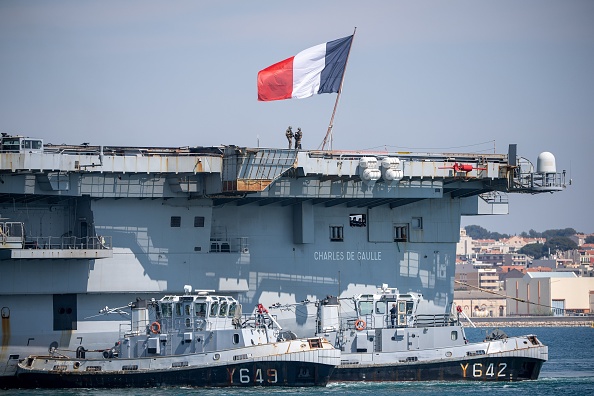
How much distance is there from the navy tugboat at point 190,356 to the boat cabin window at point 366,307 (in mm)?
3490

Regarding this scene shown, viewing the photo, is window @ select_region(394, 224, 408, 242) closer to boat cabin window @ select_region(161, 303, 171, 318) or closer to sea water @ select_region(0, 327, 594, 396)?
sea water @ select_region(0, 327, 594, 396)

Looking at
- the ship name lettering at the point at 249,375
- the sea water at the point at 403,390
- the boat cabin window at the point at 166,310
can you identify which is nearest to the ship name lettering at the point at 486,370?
Answer: the sea water at the point at 403,390

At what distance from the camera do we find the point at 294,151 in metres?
46.8

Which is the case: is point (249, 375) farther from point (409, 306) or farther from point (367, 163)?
point (367, 163)

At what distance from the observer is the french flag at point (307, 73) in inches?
1988

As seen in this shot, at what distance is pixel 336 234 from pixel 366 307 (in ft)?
11.8

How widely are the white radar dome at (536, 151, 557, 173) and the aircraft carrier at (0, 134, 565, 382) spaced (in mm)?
78

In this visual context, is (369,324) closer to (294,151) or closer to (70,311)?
(294,151)

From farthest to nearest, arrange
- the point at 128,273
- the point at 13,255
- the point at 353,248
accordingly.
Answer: the point at 353,248, the point at 128,273, the point at 13,255

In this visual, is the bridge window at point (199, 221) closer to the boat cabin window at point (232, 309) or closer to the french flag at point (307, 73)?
the boat cabin window at point (232, 309)

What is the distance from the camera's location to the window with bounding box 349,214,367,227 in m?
50.9

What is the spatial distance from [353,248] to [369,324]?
3616 millimetres

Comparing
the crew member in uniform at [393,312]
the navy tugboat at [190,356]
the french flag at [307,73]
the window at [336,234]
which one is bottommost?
the navy tugboat at [190,356]

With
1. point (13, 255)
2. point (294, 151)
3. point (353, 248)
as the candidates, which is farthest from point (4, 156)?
point (353, 248)
